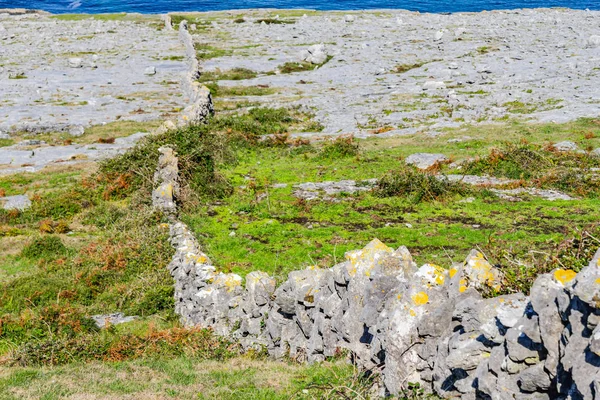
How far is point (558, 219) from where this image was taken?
21594mm

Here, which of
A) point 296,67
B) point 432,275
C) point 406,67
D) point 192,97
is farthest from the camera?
point 296,67

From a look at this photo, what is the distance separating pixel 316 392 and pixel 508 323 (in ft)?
15.9

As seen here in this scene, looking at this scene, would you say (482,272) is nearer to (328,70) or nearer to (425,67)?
(425,67)

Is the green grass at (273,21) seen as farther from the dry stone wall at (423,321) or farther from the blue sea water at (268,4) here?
the dry stone wall at (423,321)

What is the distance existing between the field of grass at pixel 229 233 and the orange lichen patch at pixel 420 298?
5.50ft

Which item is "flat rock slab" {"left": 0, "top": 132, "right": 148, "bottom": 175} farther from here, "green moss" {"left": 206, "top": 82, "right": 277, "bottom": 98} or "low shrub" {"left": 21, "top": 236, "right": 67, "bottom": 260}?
"green moss" {"left": 206, "top": 82, "right": 277, "bottom": 98}

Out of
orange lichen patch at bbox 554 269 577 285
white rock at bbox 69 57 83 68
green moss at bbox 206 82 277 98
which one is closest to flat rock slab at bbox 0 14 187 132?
white rock at bbox 69 57 83 68

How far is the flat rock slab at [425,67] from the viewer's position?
41625mm

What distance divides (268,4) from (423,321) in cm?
15223

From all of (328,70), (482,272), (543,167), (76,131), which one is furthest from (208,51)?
(482,272)

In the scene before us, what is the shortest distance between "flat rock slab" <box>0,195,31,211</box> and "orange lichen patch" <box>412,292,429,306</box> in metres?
24.2

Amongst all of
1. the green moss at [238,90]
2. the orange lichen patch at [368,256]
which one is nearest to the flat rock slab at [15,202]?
the orange lichen patch at [368,256]

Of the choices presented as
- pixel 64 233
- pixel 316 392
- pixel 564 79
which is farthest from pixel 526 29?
pixel 316 392

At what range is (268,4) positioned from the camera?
151m
